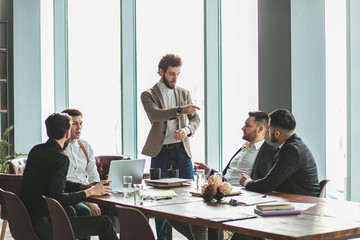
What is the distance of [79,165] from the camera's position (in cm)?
442

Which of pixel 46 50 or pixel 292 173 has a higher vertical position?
pixel 46 50

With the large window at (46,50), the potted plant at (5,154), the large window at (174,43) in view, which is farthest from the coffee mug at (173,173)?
the large window at (46,50)

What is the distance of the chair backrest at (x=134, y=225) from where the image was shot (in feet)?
8.20

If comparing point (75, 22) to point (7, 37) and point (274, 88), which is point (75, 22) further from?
point (274, 88)

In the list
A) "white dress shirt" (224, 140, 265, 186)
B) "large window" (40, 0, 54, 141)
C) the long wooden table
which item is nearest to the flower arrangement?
the long wooden table

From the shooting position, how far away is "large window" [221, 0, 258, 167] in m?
5.68

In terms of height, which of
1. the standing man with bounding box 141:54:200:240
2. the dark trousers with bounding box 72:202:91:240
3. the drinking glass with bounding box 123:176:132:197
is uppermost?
the standing man with bounding box 141:54:200:240

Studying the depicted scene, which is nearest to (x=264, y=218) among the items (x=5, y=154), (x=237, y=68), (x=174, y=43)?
(x=237, y=68)

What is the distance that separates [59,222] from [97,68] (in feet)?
16.6

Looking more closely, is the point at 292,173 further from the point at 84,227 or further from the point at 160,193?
the point at 84,227

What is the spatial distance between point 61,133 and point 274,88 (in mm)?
2318

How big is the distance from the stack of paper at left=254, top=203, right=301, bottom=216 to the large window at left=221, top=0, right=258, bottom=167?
3041mm

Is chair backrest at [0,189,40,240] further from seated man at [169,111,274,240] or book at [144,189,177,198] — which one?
seated man at [169,111,274,240]

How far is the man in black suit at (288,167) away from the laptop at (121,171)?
2.61ft
